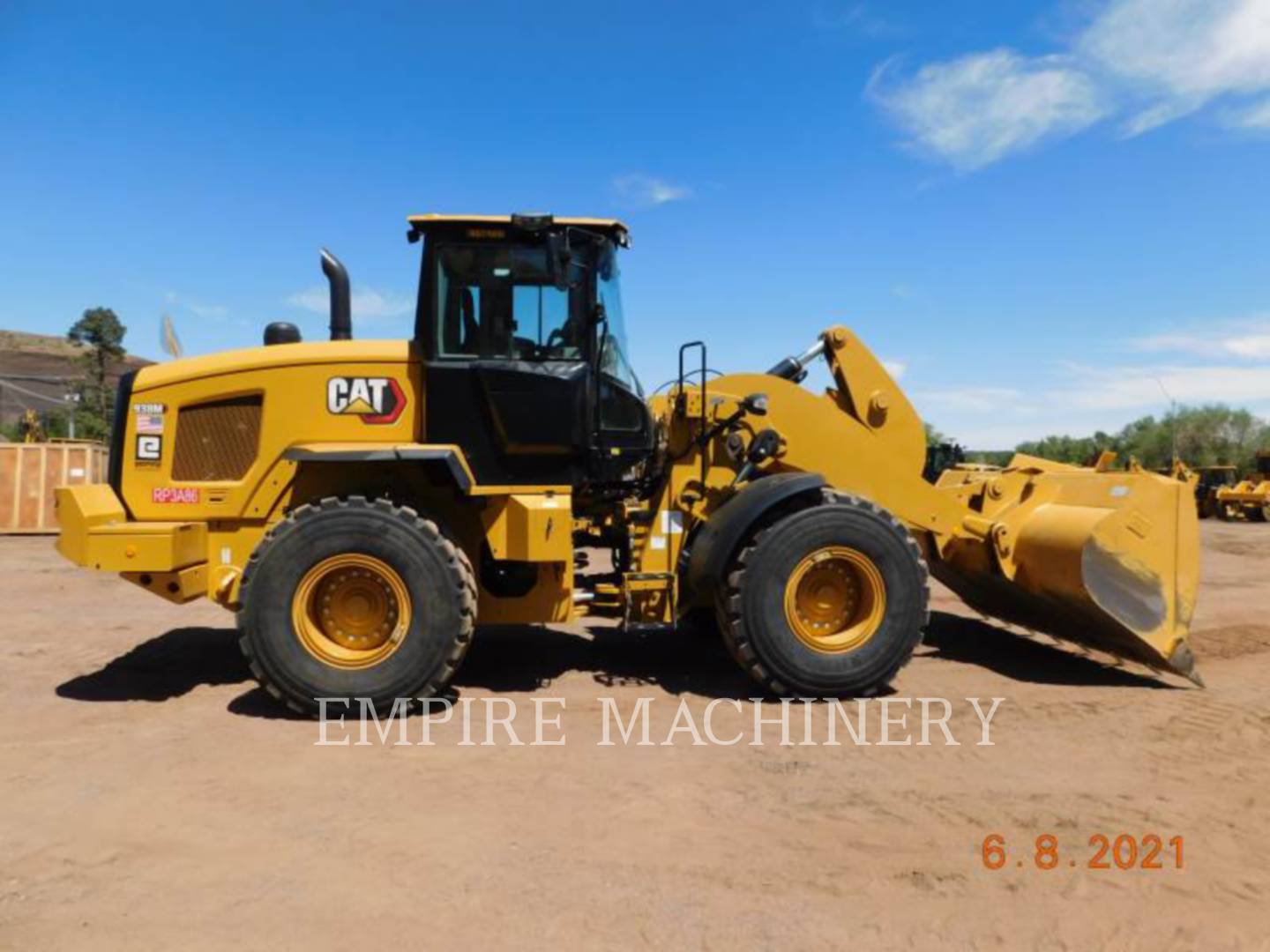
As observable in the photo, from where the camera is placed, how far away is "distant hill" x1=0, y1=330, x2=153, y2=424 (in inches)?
2296

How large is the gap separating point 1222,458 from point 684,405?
48670mm

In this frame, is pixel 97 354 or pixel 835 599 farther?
pixel 97 354

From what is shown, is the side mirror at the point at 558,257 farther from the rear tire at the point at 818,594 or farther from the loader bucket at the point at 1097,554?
the loader bucket at the point at 1097,554

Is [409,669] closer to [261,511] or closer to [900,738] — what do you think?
[261,511]

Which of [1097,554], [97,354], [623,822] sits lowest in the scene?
[623,822]

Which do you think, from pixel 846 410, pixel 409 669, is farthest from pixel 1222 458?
pixel 409 669

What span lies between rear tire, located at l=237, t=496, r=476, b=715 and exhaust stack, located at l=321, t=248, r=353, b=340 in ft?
4.95

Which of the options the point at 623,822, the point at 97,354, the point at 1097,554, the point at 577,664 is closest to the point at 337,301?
the point at 577,664

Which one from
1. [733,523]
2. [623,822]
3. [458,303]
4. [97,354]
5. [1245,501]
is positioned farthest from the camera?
[97,354]

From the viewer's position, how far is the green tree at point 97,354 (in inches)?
1465

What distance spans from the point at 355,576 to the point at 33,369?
7686cm

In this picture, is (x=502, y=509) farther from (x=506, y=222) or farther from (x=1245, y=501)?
(x=1245, y=501)

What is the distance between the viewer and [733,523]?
5359 mm

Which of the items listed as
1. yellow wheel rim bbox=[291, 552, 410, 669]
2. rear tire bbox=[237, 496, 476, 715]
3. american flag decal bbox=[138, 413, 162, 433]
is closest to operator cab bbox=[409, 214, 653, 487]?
rear tire bbox=[237, 496, 476, 715]
